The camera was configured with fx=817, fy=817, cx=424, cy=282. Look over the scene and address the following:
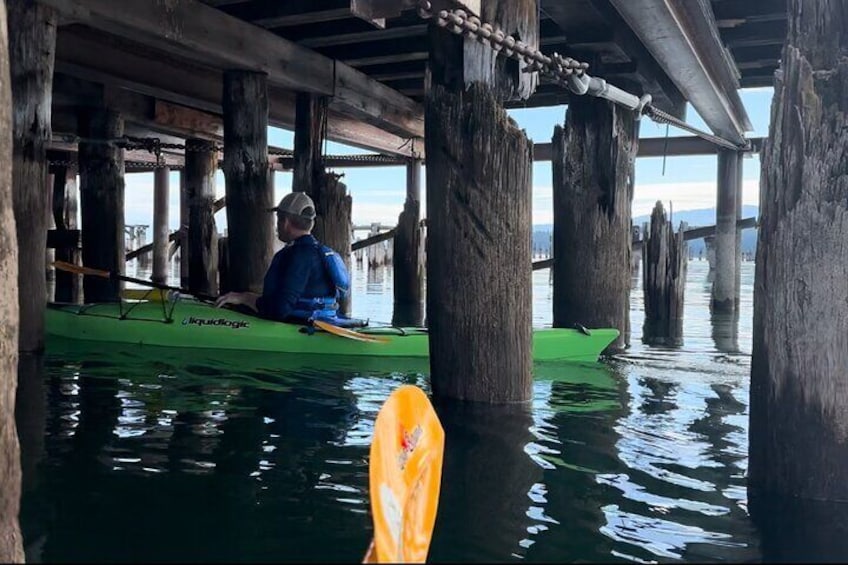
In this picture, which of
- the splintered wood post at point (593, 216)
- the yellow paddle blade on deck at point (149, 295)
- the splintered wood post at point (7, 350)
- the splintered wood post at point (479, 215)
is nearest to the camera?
the splintered wood post at point (7, 350)

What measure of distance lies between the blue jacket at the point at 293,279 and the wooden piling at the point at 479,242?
2336 millimetres

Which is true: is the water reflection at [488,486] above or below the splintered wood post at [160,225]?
below

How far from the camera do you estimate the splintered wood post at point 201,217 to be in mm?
13273

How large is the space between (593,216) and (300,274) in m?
3.15

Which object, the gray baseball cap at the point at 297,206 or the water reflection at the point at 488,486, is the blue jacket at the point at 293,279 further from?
the water reflection at the point at 488,486

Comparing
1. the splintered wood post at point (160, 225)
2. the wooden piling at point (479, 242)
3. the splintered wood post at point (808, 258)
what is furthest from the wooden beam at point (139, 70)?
the splintered wood post at point (808, 258)

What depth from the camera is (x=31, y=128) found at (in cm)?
660

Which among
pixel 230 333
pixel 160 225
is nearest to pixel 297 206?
pixel 230 333

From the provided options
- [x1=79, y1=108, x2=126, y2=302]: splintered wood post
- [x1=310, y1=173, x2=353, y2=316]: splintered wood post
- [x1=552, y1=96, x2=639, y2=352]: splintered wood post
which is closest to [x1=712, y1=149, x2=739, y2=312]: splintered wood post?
[x1=552, y1=96, x2=639, y2=352]: splintered wood post

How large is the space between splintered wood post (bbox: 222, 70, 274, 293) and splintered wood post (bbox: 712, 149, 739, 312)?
924 centimetres

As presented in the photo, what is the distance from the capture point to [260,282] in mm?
9359

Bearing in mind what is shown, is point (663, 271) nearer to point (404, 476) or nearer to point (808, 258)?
point (808, 258)

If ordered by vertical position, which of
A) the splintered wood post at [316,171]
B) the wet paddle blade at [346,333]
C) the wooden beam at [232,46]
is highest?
the wooden beam at [232,46]

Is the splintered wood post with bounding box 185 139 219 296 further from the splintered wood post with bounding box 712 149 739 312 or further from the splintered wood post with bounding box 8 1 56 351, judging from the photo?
the splintered wood post with bounding box 712 149 739 312
